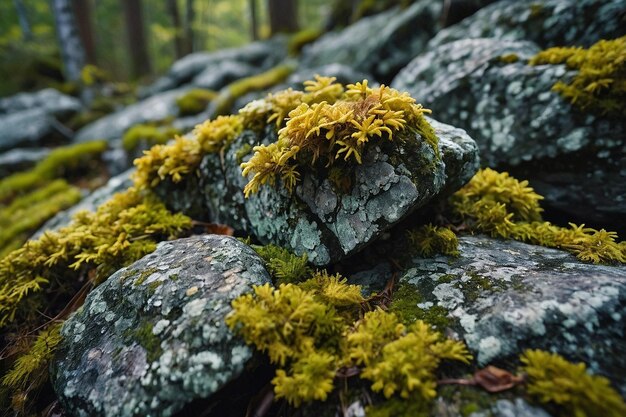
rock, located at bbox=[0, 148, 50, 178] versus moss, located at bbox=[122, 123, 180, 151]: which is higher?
moss, located at bbox=[122, 123, 180, 151]

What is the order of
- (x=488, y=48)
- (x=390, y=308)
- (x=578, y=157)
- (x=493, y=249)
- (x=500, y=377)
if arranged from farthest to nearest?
(x=488, y=48) → (x=578, y=157) → (x=493, y=249) → (x=390, y=308) → (x=500, y=377)

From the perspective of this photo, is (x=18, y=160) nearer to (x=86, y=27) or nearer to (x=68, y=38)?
(x=68, y=38)

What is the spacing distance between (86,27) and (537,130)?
19170 mm

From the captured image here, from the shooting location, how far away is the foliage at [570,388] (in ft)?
5.21

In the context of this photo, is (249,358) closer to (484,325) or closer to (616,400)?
(484,325)

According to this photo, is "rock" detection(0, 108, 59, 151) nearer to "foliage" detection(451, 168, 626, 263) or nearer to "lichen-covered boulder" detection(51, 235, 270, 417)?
"lichen-covered boulder" detection(51, 235, 270, 417)

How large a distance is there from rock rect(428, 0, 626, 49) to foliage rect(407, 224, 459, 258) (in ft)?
11.1

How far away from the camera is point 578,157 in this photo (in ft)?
10.8

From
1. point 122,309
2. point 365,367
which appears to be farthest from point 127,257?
point 365,367

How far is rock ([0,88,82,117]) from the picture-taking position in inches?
425

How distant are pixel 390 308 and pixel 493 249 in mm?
1166

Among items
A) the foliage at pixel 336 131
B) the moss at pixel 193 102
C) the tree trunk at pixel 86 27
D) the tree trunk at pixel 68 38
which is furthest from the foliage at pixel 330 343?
the tree trunk at pixel 86 27

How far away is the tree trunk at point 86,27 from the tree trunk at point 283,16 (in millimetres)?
8682

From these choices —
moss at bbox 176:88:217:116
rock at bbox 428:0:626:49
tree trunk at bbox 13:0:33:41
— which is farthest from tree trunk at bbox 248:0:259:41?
rock at bbox 428:0:626:49
